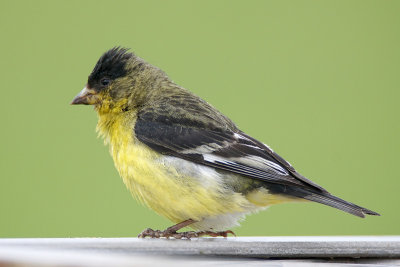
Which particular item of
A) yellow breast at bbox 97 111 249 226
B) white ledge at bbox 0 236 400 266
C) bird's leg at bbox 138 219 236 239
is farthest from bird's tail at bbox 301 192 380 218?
white ledge at bbox 0 236 400 266

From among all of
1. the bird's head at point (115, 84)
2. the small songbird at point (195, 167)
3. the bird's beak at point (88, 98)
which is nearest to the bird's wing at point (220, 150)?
the small songbird at point (195, 167)

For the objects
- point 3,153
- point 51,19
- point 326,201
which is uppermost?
point 51,19

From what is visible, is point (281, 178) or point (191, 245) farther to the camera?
point (281, 178)

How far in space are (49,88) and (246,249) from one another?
15.8 feet

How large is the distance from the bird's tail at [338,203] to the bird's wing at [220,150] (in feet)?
0.17

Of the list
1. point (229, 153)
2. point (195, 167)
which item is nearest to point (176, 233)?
point (195, 167)

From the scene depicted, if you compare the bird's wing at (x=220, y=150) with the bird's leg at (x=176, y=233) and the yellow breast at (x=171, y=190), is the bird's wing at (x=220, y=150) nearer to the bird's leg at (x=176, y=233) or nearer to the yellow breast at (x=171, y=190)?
the yellow breast at (x=171, y=190)

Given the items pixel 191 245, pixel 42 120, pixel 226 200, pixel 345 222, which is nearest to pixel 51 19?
pixel 42 120

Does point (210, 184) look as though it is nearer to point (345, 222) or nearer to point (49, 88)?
point (345, 222)

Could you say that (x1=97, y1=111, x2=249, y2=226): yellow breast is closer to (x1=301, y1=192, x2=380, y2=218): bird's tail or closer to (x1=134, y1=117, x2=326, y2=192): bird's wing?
(x1=134, y1=117, x2=326, y2=192): bird's wing

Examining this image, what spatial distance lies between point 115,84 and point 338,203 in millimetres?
1884

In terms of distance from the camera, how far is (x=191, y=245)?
2588mm

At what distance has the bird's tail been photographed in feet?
12.6

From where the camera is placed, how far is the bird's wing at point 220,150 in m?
4.22
